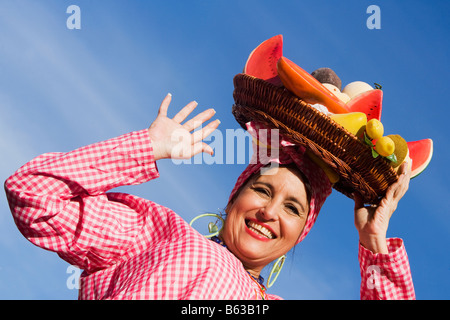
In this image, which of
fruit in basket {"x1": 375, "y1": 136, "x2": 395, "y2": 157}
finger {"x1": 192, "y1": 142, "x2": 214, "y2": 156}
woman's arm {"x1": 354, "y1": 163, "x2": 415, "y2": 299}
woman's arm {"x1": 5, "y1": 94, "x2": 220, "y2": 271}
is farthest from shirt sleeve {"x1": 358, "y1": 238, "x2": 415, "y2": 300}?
woman's arm {"x1": 5, "y1": 94, "x2": 220, "y2": 271}

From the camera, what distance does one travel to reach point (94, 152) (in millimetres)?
1873

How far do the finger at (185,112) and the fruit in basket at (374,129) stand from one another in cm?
74

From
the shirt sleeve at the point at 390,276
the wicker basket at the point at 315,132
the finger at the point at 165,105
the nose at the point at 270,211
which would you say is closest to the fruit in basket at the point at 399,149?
the wicker basket at the point at 315,132

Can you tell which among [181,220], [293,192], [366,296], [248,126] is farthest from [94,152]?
[366,296]

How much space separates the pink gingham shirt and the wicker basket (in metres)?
0.56

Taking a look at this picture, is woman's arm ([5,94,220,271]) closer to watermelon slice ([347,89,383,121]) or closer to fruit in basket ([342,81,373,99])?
watermelon slice ([347,89,383,121])

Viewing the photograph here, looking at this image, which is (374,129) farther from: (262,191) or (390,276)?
(390,276)

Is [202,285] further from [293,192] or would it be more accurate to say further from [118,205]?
[293,192]

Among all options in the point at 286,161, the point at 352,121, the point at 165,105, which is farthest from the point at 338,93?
the point at 165,105

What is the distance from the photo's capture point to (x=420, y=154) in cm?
245

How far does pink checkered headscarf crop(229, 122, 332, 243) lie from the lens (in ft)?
7.40

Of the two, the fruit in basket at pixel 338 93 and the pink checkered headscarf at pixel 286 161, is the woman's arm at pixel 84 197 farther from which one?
the fruit in basket at pixel 338 93

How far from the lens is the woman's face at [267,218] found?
7.21 feet

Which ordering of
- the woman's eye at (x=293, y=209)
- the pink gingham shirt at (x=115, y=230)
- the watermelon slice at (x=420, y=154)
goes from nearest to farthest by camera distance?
the pink gingham shirt at (x=115, y=230)
the woman's eye at (x=293, y=209)
the watermelon slice at (x=420, y=154)
